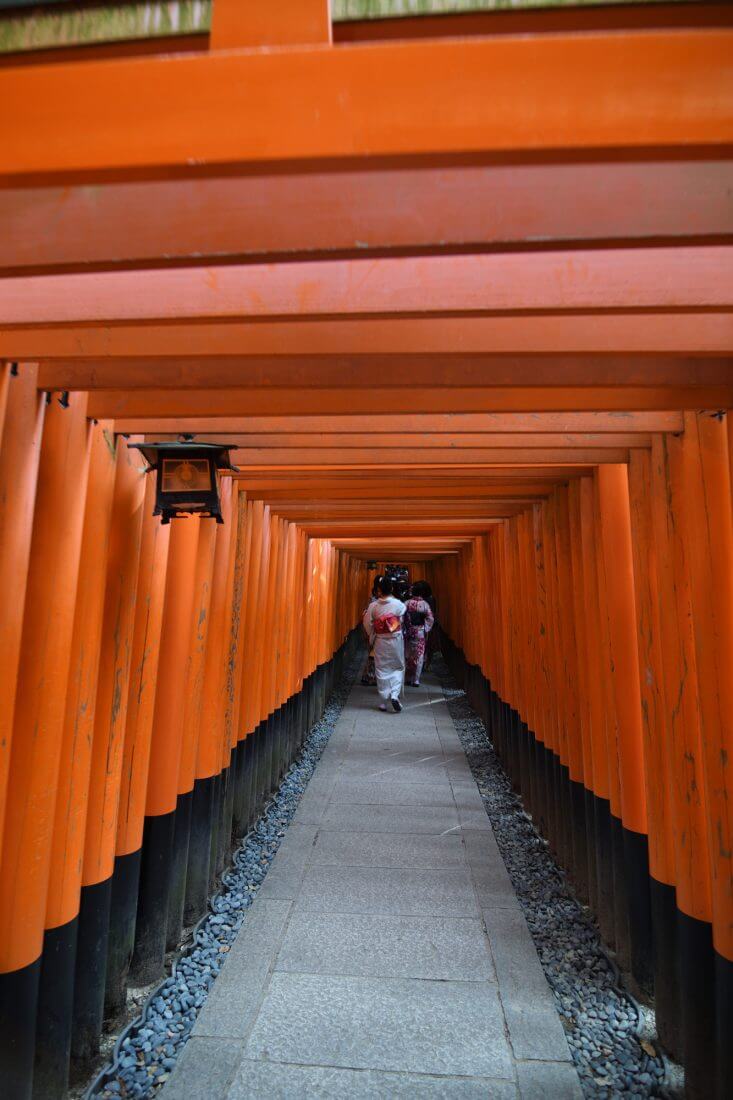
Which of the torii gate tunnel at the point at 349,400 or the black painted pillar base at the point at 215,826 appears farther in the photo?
the black painted pillar base at the point at 215,826

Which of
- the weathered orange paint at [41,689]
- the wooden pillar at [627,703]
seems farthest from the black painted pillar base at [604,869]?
the weathered orange paint at [41,689]

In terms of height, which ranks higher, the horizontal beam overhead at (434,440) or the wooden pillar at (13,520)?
the horizontal beam overhead at (434,440)

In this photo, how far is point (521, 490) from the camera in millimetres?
3895

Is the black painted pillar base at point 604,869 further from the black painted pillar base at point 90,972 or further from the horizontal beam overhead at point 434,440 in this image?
the black painted pillar base at point 90,972

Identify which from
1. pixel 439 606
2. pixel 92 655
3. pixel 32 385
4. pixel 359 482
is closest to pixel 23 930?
pixel 92 655

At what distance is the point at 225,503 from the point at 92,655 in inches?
61.1

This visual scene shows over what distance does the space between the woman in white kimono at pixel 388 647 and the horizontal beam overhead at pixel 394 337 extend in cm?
774

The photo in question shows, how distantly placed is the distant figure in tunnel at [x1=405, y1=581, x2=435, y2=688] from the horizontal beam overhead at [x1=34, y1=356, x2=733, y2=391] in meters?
9.39

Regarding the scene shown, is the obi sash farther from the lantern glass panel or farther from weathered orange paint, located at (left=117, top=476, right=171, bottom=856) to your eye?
the lantern glass panel

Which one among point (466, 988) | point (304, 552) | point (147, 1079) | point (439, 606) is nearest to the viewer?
point (147, 1079)

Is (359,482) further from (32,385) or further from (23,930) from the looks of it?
(23,930)

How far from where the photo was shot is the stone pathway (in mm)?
2256

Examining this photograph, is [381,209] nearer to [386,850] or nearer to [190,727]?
[190,727]

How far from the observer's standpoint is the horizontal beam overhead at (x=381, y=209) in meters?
1.02
